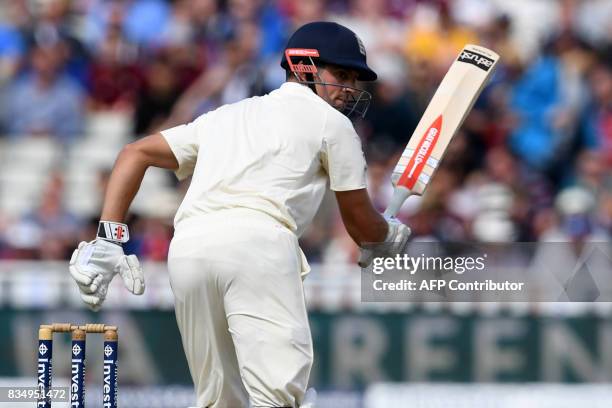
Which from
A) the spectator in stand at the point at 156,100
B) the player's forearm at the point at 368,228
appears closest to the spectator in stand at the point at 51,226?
the spectator in stand at the point at 156,100

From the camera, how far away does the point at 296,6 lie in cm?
920

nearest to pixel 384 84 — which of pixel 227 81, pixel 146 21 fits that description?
pixel 227 81

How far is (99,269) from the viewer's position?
3.67 metres

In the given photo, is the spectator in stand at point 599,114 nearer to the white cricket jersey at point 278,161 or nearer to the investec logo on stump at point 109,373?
the white cricket jersey at point 278,161

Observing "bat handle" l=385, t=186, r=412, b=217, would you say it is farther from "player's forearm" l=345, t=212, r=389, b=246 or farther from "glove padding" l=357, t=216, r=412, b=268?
"player's forearm" l=345, t=212, r=389, b=246

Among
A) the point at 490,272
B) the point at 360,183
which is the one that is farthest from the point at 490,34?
the point at 360,183

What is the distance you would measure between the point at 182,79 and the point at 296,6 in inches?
42.1

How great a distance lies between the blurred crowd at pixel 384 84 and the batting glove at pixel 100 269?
4.19 metres

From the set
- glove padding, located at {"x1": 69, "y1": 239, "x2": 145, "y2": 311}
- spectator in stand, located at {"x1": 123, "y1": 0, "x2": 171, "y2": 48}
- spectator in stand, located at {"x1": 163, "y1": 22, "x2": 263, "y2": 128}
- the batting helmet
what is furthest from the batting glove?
spectator in stand, located at {"x1": 123, "y1": 0, "x2": 171, "y2": 48}

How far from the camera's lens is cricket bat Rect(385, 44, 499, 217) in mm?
4258

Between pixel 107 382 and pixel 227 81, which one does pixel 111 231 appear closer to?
pixel 107 382

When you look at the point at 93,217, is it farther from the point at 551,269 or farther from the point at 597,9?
the point at 597,9

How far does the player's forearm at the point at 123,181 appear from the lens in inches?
147

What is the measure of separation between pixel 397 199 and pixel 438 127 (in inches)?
11.0
